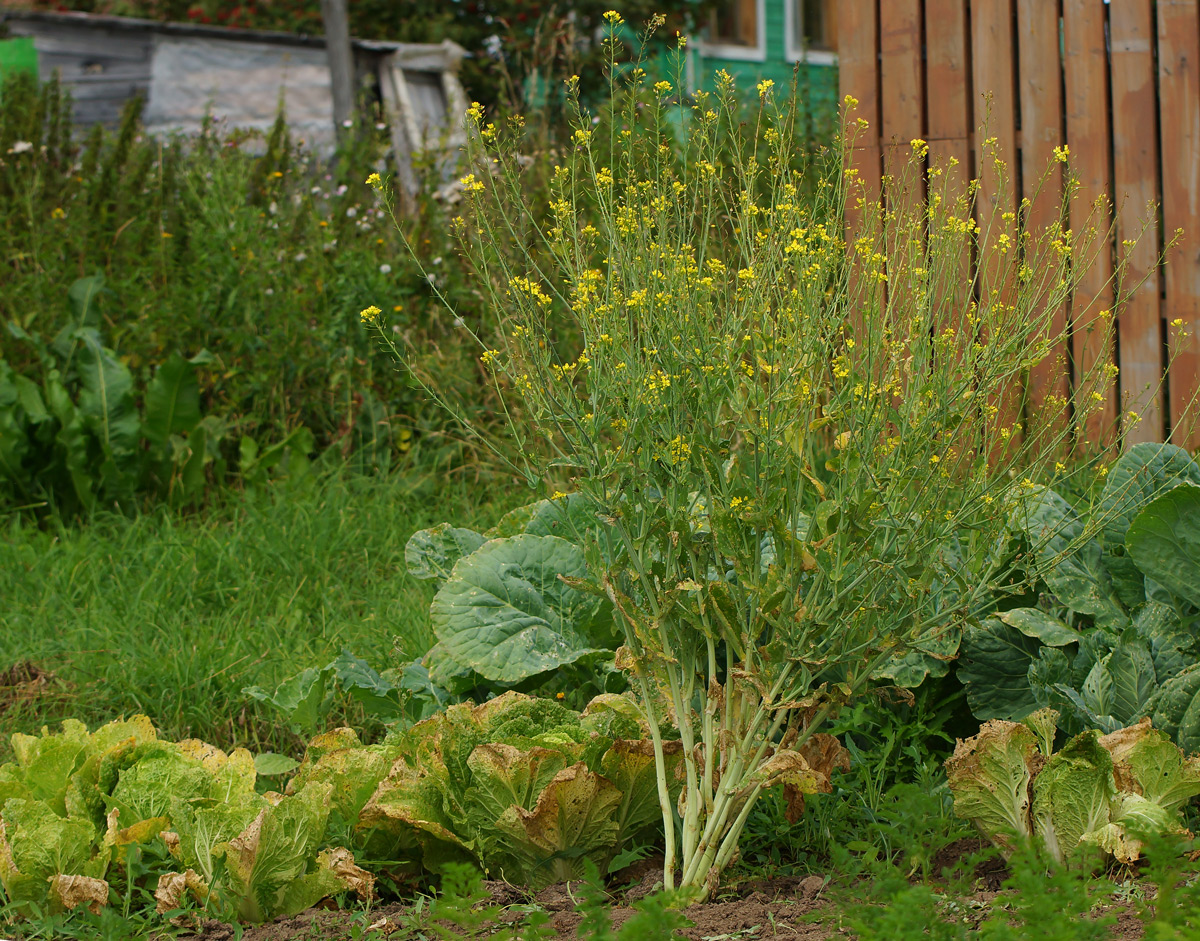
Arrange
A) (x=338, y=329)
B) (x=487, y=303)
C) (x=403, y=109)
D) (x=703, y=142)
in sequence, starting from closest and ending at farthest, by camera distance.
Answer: (x=703, y=142) < (x=487, y=303) < (x=338, y=329) < (x=403, y=109)

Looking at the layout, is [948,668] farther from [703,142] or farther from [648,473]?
[703,142]

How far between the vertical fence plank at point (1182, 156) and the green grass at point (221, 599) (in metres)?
2.47

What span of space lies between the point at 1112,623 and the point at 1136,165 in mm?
2223

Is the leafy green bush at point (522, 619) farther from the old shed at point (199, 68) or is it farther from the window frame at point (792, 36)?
the window frame at point (792, 36)

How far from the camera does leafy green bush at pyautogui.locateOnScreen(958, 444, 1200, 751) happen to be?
2.34 meters

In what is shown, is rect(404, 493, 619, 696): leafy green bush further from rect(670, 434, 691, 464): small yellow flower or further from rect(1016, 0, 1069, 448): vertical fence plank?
rect(1016, 0, 1069, 448): vertical fence plank

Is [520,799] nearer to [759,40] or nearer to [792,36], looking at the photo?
[759,40]

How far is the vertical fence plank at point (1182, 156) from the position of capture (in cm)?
405

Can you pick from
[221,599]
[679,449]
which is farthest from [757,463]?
[221,599]

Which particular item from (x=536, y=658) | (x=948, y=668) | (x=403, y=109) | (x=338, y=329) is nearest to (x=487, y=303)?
(x=338, y=329)

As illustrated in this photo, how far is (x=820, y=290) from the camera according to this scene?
1970 mm

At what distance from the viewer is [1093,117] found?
4102 millimetres

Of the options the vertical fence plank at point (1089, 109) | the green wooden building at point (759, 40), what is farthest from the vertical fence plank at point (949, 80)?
the green wooden building at point (759, 40)

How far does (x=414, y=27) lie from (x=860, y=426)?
1132 cm
